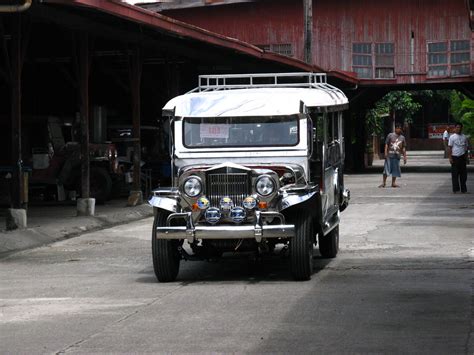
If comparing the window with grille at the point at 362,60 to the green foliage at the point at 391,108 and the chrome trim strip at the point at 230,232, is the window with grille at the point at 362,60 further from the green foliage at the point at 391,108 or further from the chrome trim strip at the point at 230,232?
the chrome trim strip at the point at 230,232

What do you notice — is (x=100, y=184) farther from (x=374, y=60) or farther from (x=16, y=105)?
(x=374, y=60)

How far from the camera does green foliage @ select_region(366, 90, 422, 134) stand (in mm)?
62000

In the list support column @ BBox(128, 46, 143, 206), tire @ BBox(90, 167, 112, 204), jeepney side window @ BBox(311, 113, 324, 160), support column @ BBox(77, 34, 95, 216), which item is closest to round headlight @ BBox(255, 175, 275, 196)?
jeepney side window @ BBox(311, 113, 324, 160)

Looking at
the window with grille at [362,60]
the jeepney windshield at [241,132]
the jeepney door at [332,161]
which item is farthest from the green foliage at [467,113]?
the jeepney windshield at [241,132]

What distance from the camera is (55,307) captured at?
11016 mm

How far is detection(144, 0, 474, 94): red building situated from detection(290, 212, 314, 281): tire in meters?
34.4

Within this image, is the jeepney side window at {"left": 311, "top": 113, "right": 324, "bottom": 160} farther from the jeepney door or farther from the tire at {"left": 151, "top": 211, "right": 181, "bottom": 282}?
the tire at {"left": 151, "top": 211, "right": 181, "bottom": 282}

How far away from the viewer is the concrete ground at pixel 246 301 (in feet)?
29.0

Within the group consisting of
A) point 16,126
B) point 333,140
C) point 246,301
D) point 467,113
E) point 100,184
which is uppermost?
point 467,113

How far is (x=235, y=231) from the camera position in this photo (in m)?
12.2

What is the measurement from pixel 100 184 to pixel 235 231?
15.2 m

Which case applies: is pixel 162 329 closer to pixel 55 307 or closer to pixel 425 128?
pixel 55 307

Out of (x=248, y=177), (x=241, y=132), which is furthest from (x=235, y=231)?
(x=241, y=132)

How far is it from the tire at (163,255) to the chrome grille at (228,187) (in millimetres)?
672
